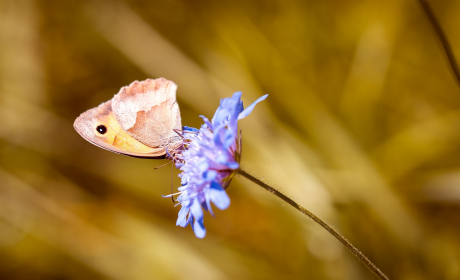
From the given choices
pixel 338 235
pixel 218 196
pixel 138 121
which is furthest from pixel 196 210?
pixel 138 121

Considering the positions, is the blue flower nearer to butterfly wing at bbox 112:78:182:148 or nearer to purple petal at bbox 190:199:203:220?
purple petal at bbox 190:199:203:220

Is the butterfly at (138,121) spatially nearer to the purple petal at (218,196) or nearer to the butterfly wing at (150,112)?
the butterfly wing at (150,112)

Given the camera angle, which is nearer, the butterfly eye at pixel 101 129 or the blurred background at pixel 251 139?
the butterfly eye at pixel 101 129

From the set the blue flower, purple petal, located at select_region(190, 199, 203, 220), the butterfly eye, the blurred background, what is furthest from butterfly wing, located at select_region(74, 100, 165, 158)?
the blurred background

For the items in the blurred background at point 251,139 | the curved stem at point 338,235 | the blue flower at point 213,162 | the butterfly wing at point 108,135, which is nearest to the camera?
the curved stem at point 338,235

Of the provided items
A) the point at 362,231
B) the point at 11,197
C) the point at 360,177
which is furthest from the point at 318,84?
the point at 11,197

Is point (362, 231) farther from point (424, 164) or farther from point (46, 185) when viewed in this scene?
point (46, 185)

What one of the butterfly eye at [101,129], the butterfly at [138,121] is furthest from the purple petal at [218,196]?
the butterfly eye at [101,129]
